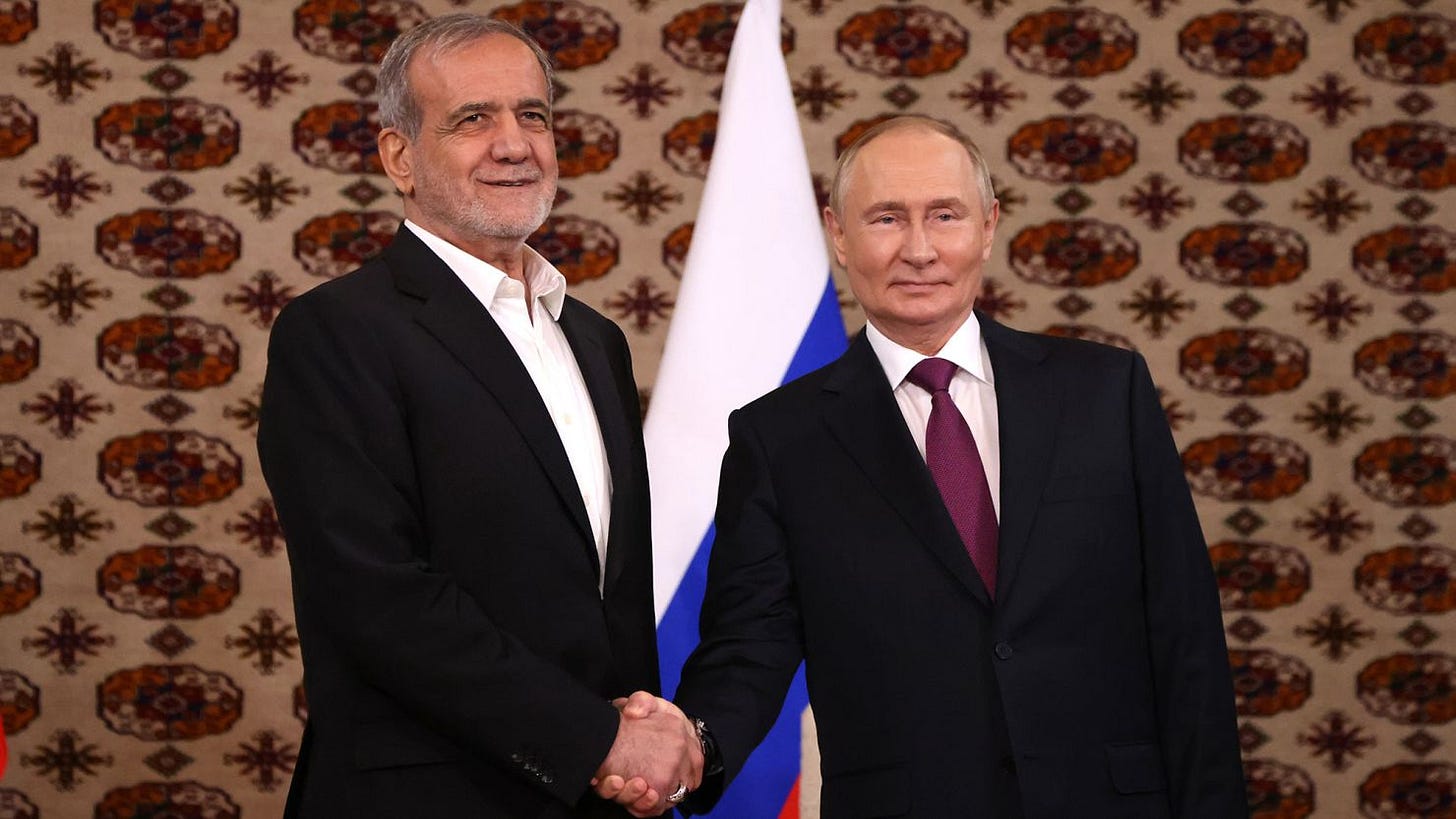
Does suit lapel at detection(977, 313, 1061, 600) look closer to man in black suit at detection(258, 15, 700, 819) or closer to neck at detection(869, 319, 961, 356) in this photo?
neck at detection(869, 319, 961, 356)

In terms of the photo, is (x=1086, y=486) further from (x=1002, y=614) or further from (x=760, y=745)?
(x=760, y=745)

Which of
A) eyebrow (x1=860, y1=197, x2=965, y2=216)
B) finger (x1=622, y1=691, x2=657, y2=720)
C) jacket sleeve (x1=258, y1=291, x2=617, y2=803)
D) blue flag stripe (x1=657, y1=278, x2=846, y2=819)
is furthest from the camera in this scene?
blue flag stripe (x1=657, y1=278, x2=846, y2=819)

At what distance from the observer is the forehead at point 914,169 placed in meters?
1.80

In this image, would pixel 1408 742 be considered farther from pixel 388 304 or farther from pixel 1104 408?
pixel 388 304

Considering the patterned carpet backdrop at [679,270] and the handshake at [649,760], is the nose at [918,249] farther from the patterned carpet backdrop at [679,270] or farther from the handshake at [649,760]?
the patterned carpet backdrop at [679,270]

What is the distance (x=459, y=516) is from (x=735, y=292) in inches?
42.6

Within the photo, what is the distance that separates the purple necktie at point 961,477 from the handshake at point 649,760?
394 millimetres

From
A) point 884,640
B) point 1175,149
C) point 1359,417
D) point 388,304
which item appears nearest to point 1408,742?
point 1359,417

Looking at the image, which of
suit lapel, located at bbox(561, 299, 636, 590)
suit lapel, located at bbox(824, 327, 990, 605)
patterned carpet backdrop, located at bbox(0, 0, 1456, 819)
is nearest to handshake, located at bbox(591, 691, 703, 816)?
suit lapel, located at bbox(561, 299, 636, 590)

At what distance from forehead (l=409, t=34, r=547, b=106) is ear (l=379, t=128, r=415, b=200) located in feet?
0.22

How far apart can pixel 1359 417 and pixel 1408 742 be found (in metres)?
0.80

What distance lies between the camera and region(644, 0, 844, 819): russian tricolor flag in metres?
2.51

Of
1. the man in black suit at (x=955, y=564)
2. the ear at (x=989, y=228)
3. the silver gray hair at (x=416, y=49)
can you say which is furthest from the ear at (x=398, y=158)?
the ear at (x=989, y=228)

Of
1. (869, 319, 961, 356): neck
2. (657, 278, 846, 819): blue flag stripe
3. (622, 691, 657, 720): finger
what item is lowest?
(657, 278, 846, 819): blue flag stripe
